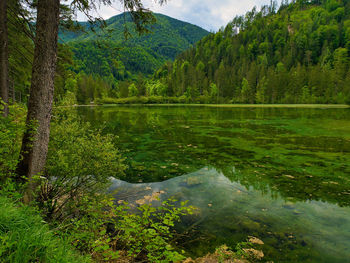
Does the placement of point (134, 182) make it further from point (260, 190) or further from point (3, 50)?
point (3, 50)

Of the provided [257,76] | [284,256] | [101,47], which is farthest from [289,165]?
[257,76]

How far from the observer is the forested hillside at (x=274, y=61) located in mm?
77562

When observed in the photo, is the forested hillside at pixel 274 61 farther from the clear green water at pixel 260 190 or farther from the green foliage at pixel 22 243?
the green foliage at pixel 22 243

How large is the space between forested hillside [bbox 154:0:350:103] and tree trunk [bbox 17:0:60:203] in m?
80.5

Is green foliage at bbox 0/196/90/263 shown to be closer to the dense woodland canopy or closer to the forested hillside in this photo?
the dense woodland canopy

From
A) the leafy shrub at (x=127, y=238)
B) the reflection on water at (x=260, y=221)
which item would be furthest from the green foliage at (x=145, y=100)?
the leafy shrub at (x=127, y=238)

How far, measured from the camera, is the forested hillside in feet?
254

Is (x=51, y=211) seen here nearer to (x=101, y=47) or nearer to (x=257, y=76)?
(x=101, y=47)

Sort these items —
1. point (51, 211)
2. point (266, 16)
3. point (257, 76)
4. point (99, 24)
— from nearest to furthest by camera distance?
point (51, 211) < point (99, 24) < point (257, 76) < point (266, 16)

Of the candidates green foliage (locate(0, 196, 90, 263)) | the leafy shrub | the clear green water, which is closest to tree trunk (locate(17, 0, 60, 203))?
the leafy shrub

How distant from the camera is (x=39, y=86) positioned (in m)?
4.58

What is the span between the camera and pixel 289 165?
1008 cm

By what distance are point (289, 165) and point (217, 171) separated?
3.91m

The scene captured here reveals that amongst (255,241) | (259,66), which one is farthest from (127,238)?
(259,66)
